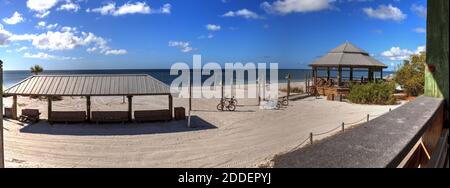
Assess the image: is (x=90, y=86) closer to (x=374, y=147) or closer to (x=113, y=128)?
(x=113, y=128)

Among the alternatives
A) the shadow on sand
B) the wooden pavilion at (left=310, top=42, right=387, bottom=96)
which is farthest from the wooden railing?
the wooden pavilion at (left=310, top=42, right=387, bottom=96)

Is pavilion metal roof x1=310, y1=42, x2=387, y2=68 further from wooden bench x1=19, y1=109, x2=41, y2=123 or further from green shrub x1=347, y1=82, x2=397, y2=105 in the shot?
wooden bench x1=19, y1=109, x2=41, y2=123

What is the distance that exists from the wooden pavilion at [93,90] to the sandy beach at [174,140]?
0.50 meters

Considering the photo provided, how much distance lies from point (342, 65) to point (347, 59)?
1.07 meters

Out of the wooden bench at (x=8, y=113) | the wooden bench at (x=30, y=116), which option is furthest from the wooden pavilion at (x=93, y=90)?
the wooden bench at (x=30, y=116)

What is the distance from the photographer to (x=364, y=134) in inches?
55.3

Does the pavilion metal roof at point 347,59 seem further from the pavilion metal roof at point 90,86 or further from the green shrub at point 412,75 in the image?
the pavilion metal roof at point 90,86

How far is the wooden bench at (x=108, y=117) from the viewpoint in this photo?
15.3 meters

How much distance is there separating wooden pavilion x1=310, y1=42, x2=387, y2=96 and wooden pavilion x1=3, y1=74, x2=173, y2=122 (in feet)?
41.3

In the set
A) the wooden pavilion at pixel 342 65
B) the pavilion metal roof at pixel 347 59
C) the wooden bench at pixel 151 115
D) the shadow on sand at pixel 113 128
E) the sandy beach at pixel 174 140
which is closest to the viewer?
the sandy beach at pixel 174 140

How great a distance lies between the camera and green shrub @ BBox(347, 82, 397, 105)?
68.0ft

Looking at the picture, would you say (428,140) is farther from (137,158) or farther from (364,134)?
(137,158)

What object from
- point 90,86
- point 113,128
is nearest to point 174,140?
point 113,128
